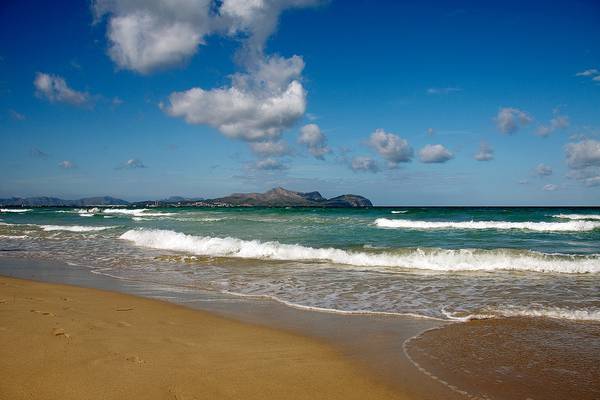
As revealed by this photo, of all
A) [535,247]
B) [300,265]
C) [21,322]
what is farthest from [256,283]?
[535,247]

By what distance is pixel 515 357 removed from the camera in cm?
486

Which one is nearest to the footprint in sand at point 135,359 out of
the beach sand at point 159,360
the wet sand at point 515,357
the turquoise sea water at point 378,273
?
the beach sand at point 159,360

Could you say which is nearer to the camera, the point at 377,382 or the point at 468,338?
the point at 377,382

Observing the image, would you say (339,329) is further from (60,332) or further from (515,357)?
(60,332)

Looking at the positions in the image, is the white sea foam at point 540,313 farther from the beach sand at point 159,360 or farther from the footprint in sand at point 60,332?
the footprint in sand at point 60,332

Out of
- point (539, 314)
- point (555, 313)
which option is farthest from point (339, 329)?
point (555, 313)

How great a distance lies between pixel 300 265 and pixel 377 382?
947 cm

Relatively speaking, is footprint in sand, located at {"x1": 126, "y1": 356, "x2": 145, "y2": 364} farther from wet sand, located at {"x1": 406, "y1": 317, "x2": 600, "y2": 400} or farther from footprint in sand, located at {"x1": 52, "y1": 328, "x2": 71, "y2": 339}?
wet sand, located at {"x1": 406, "y1": 317, "x2": 600, "y2": 400}

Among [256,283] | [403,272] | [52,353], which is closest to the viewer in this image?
[52,353]

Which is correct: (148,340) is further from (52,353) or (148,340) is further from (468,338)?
(468,338)

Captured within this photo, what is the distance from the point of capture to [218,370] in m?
4.09

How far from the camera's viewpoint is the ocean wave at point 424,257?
12609 mm

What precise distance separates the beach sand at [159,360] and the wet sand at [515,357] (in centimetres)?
99

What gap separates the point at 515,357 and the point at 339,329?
2382 mm
